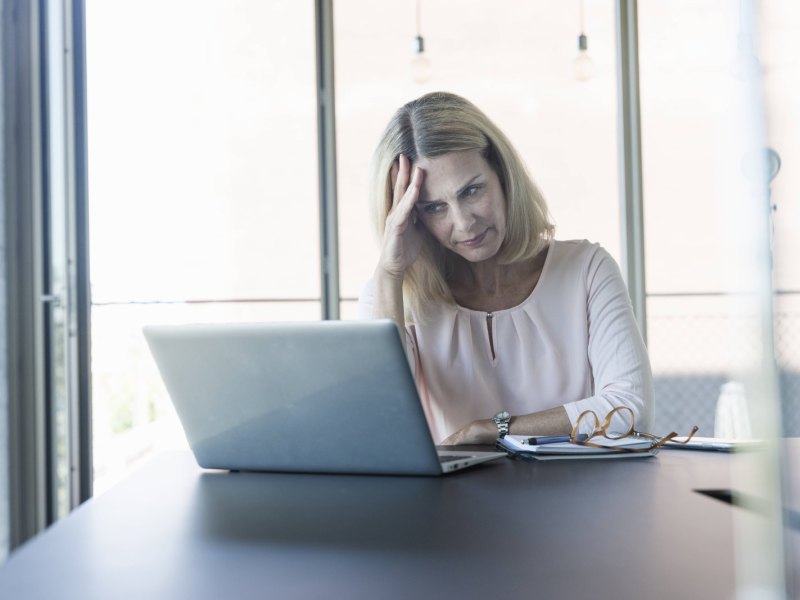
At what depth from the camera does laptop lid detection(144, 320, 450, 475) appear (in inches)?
44.7

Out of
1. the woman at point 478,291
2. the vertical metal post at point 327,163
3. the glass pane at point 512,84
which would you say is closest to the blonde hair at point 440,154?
the woman at point 478,291

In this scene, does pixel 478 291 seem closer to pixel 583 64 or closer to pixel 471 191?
pixel 471 191

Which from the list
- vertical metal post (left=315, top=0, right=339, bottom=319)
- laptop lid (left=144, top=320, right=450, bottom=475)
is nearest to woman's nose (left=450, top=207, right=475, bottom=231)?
laptop lid (left=144, top=320, right=450, bottom=475)

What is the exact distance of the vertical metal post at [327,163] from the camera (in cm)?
340

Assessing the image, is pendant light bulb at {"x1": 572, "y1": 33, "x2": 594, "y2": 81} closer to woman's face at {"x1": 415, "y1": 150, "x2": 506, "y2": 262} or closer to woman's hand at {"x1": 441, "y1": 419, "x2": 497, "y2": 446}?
woman's face at {"x1": 415, "y1": 150, "x2": 506, "y2": 262}

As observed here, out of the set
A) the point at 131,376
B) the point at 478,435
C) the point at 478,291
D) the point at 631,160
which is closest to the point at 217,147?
the point at 131,376

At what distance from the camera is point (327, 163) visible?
3412 mm

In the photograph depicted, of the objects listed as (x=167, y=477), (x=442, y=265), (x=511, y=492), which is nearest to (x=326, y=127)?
(x=442, y=265)

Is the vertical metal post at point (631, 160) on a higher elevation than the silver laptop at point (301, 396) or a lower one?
higher

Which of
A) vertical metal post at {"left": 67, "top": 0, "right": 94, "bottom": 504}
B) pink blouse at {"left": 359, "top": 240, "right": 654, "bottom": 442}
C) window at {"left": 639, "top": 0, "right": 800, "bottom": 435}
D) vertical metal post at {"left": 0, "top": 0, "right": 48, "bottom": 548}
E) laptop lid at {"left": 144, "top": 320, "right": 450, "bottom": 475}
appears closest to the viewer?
laptop lid at {"left": 144, "top": 320, "right": 450, "bottom": 475}

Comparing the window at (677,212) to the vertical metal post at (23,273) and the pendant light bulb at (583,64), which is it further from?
the vertical metal post at (23,273)

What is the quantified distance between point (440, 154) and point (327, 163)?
1.55m

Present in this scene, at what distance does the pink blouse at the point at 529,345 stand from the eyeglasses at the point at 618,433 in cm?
25

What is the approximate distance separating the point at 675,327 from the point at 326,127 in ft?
5.79
